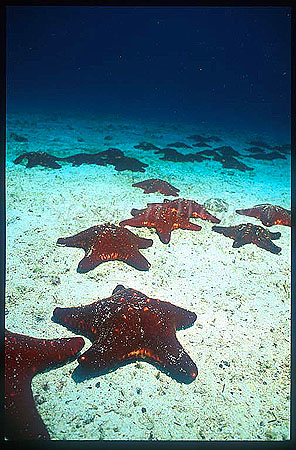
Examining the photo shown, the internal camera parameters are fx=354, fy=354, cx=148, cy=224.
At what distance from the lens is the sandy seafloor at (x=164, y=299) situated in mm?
3195

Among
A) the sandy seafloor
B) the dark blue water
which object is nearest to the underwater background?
the sandy seafloor

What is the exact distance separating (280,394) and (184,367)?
1.03 meters

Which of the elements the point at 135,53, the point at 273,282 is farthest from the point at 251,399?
the point at 135,53

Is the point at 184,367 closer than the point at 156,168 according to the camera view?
Yes

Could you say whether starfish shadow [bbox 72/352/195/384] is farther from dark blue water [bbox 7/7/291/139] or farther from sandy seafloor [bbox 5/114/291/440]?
dark blue water [bbox 7/7/291/139]

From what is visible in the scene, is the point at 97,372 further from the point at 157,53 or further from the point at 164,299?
the point at 157,53

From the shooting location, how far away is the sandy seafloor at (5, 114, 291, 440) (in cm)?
320

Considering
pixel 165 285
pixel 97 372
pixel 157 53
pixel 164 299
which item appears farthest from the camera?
pixel 157 53

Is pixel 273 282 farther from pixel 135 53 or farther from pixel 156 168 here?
pixel 135 53

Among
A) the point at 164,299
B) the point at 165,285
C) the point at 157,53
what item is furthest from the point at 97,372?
the point at 157,53

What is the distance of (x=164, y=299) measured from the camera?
4789 mm

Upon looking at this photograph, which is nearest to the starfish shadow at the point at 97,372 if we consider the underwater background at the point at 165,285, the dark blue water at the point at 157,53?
the underwater background at the point at 165,285

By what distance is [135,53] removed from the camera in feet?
342

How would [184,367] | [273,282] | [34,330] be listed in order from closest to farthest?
[184,367]
[34,330]
[273,282]
